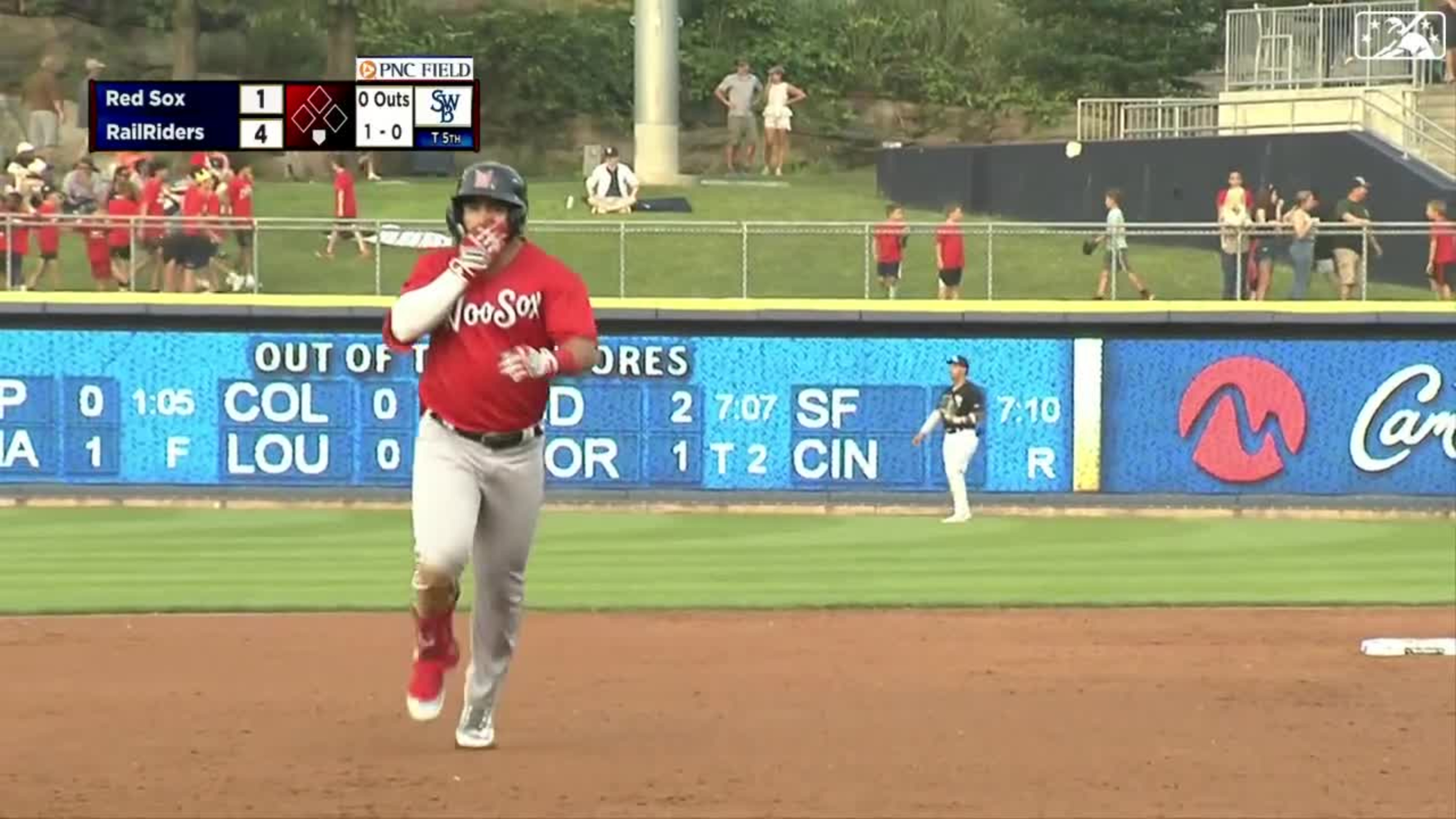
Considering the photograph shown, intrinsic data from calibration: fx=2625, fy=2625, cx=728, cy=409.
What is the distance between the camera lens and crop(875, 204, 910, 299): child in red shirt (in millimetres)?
28172

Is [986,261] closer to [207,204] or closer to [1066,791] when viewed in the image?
[207,204]

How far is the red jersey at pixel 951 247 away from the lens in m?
28.3

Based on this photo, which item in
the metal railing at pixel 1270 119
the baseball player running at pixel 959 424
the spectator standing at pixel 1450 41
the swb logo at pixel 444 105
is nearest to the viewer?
the baseball player running at pixel 959 424

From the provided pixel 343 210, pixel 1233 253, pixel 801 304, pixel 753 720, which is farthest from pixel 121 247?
pixel 753 720

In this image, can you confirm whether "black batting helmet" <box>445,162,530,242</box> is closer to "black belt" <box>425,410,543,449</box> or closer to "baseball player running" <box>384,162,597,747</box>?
"baseball player running" <box>384,162,597,747</box>

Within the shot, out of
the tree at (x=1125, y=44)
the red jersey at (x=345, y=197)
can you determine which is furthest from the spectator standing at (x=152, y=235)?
the tree at (x=1125, y=44)

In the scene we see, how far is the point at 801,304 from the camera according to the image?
27594mm

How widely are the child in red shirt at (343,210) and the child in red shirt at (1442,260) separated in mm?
11268

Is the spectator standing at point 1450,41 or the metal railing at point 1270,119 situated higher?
the spectator standing at point 1450,41

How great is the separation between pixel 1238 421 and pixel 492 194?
60.2 feet

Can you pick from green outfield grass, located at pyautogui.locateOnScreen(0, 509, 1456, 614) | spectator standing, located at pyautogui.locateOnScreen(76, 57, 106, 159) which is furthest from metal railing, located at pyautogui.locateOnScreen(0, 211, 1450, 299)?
spectator standing, located at pyautogui.locateOnScreen(76, 57, 106, 159)

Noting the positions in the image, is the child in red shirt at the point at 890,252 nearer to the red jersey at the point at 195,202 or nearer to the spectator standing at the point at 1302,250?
the spectator standing at the point at 1302,250

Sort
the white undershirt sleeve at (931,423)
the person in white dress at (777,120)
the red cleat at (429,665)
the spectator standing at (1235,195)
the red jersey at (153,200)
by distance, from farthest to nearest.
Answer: the person in white dress at (777,120) → the spectator standing at (1235,195) → the red jersey at (153,200) → the white undershirt sleeve at (931,423) → the red cleat at (429,665)

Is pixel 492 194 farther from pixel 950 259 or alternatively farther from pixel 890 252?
pixel 950 259
